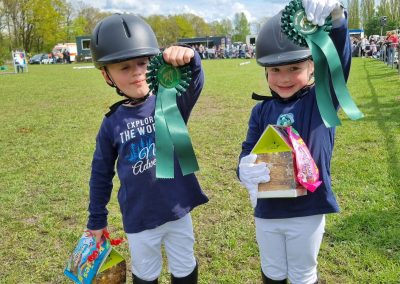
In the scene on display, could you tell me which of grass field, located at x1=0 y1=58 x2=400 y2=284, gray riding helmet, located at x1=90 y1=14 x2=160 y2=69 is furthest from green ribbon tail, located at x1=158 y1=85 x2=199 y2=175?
grass field, located at x1=0 y1=58 x2=400 y2=284

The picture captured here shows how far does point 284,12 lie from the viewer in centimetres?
185

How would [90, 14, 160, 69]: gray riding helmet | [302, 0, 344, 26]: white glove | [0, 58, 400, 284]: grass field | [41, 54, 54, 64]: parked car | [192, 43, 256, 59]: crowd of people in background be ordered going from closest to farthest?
1. [302, 0, 344, 26]: white glove
2. [90, 14, 160, 69]: gray riding helmet
3. [0, 58, 400, 284]: grass field
4. [192, 43, 256, 59]: crowd of people in background
5. [41, 54, 54, 64]: parked car

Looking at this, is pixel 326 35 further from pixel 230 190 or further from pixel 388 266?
pixel 230 190

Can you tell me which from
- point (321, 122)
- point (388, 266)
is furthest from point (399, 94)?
point (321, 122)

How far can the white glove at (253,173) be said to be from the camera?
182cm

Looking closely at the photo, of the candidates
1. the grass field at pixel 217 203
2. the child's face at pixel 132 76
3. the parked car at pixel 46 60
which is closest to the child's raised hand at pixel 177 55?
the child's face at pixel 132 76

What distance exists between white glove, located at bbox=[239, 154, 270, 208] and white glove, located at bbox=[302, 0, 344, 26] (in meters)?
0.63

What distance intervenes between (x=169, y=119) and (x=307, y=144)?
66 cm

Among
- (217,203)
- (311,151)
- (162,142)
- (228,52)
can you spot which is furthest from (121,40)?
(228,52)

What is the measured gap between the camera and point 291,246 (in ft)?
6.58

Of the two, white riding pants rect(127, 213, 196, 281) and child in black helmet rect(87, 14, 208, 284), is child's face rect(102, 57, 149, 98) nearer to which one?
child in black helmet rect(87, 14, 208, 284)

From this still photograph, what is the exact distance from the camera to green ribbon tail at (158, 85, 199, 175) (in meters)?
1.95

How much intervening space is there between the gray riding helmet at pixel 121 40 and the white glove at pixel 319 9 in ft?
2.60

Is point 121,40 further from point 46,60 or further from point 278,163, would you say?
point 46,60
